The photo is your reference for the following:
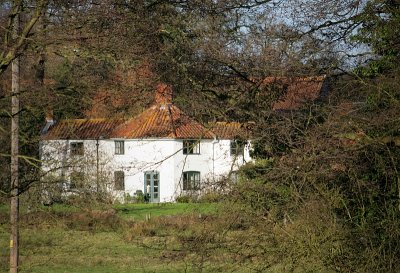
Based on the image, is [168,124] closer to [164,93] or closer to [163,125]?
[163,125]

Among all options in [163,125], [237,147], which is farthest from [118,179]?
[237,147]

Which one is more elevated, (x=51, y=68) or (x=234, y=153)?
(x=51, y=68)

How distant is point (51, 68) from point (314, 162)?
5.18 m

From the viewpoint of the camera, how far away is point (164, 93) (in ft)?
42.6

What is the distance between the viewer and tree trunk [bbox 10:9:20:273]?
34.8ft

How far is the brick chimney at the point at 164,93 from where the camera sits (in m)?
12.9

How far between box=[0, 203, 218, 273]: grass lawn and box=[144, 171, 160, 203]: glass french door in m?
13.1

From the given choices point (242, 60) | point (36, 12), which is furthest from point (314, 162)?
point (36, 12)

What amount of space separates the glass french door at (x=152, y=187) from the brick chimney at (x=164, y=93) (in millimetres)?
31792

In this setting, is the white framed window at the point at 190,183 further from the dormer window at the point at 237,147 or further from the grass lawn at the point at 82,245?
the dormer window at the point at 237,147

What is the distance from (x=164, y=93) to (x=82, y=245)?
11142 millimetres

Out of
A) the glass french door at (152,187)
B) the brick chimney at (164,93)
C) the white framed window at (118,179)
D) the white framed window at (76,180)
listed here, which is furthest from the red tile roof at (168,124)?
the glass french door at (152,187)

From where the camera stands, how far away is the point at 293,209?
9.78m

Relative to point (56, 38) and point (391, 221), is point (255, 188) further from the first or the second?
point (56, 38)
